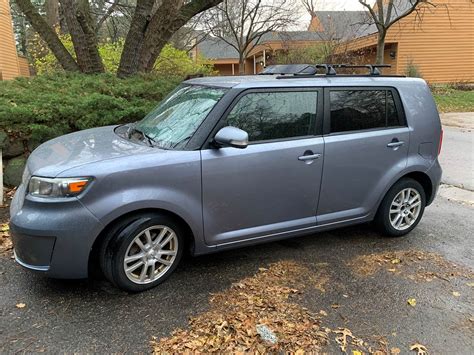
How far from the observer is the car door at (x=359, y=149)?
3.91m

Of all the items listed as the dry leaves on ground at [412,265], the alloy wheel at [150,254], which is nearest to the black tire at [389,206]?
the dry leaves on ground at [412,265]

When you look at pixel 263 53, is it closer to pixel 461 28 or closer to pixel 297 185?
pixel 461 28

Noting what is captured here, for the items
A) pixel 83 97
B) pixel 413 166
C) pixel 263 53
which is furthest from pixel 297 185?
pixel 263 53

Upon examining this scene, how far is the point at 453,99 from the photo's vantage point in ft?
62.6

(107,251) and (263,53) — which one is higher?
(263,53)

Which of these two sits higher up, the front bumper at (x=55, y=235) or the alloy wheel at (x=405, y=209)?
the front bumper at (x=55, y=235)

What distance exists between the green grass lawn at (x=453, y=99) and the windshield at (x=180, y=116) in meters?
15.7

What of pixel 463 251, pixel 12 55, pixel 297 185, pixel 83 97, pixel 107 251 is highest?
pixel 12 55

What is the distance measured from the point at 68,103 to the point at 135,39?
11.6 ft

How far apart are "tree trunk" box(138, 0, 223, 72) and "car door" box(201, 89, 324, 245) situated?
5.96 meters

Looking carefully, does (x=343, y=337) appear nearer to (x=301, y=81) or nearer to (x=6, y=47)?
(x=301, y=81)

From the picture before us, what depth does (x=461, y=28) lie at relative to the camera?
24.0 m

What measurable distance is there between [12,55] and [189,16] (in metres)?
14.0

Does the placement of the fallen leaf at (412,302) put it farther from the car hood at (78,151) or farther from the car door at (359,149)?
the car hood at (78,151)
